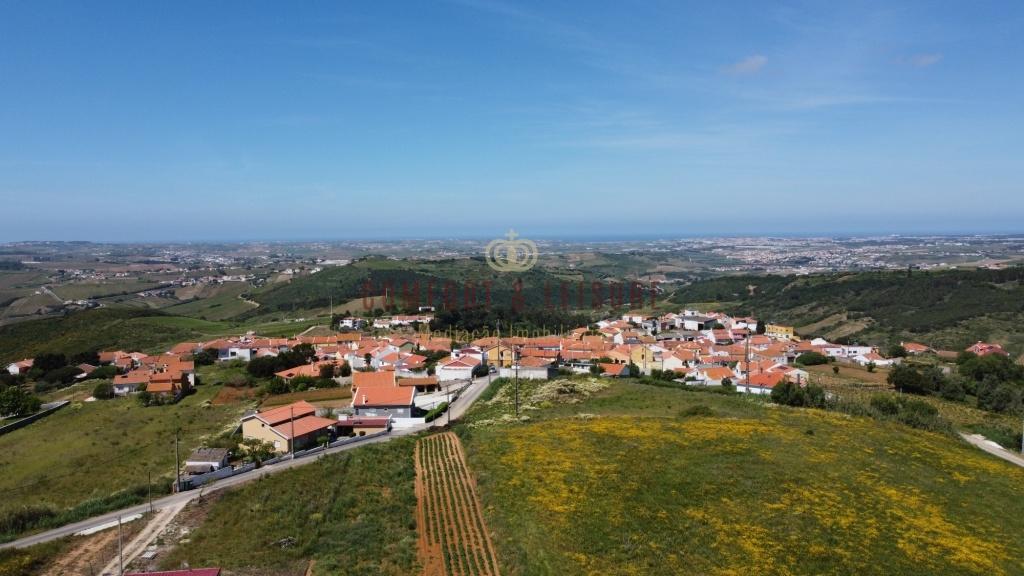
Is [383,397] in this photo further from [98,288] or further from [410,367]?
[98,288]

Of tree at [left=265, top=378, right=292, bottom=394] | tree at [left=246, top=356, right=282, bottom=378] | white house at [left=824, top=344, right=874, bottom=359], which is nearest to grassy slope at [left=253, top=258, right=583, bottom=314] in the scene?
tree at [left=246, top=356, right=282, bottom=378]

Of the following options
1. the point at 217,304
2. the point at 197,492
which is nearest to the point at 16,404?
the point at 197,492

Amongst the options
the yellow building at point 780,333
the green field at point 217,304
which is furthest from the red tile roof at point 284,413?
the green field at point 217,304

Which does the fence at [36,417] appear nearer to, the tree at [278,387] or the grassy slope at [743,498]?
the tree at [278,387]

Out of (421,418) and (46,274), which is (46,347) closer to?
(421,418)

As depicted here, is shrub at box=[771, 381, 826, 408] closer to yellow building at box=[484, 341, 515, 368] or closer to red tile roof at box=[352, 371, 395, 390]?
yellow building at box=[484, 341, 515, 368]

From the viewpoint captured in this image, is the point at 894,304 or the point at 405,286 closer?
the point at 894,304
